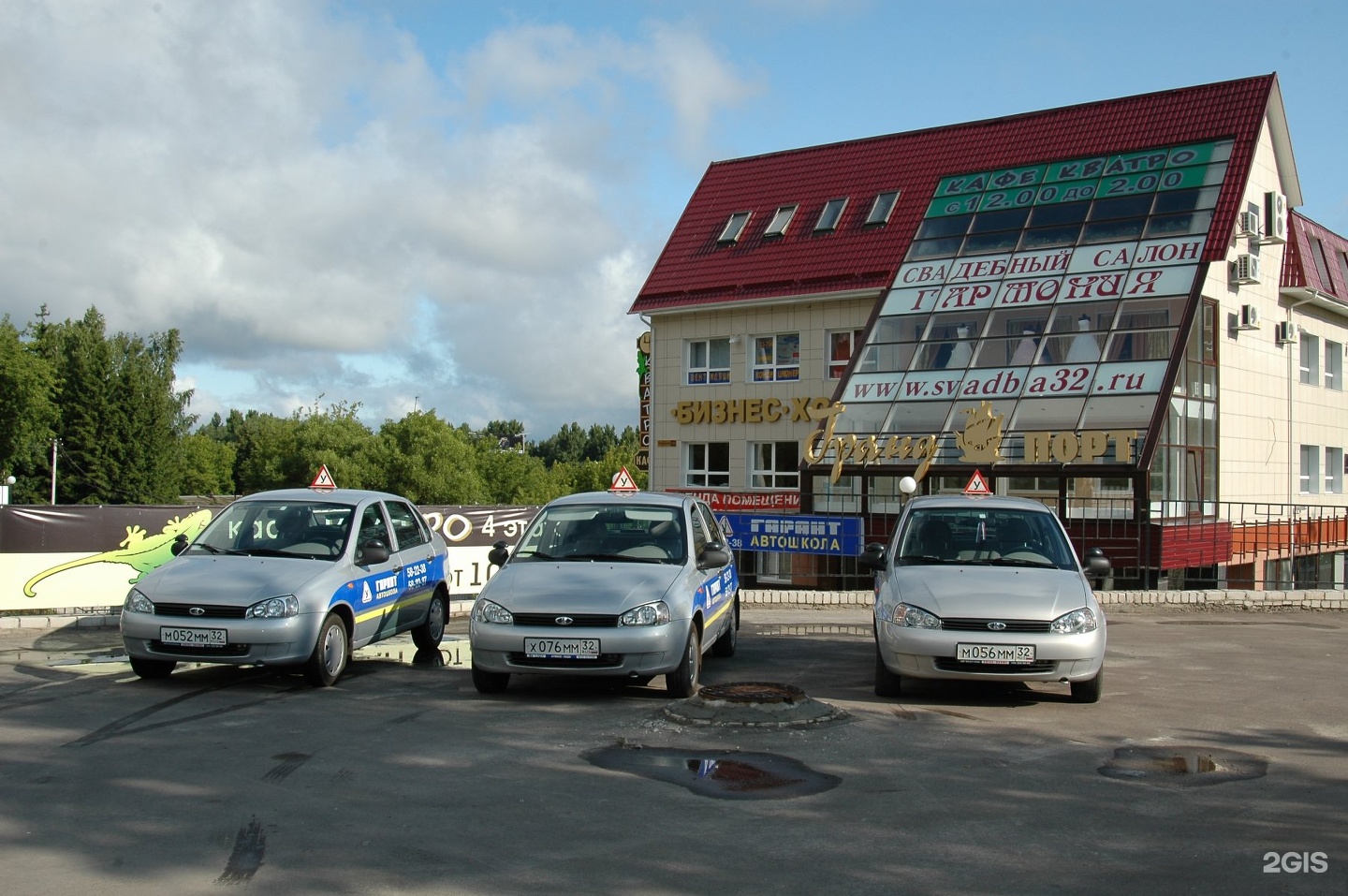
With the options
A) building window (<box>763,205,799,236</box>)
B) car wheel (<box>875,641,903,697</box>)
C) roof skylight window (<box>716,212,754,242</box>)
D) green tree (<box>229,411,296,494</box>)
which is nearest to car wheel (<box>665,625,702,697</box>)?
car wheel (<box>875,641,903,697</box>)

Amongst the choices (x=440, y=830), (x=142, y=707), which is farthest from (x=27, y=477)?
(x=440, y=830)

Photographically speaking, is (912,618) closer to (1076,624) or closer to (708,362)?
(1076,624)

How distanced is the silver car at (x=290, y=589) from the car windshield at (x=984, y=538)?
15.5ft

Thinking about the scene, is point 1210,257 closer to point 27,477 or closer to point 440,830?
point 440,830

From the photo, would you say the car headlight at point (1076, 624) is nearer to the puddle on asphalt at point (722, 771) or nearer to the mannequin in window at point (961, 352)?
the puddle on asphalt at point (722, 771)

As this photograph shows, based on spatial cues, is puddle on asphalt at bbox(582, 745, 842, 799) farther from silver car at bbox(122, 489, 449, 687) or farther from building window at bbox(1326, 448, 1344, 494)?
building window at bbox(1326, 448, 1344, 494)

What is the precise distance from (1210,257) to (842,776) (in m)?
21.4

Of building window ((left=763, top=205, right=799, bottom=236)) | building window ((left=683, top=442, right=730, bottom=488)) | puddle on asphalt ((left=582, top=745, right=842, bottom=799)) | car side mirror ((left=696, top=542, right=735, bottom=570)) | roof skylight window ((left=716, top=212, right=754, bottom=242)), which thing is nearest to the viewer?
puddle on asphalt ((left=582, top=745, right=842, bottom=799))

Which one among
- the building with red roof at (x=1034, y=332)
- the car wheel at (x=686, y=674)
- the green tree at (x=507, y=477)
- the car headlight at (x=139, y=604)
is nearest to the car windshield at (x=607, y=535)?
the car wheel at (x=686, y=674)

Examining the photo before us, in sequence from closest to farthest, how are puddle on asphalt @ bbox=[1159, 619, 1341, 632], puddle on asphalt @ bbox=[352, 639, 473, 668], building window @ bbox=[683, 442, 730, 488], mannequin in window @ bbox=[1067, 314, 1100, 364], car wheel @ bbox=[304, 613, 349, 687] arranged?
car wheel @ bbox=[304, 613, 349, 687], puddle on asphalt @ bbox=[352, 639, 473, 668], puddle on asphalt @ bbox=[1159, 619, 1341, 632], mannequin in window @ bbox=[1067, 314, 1100, 364], building window @ bbox=[683, 442, 730, 488]

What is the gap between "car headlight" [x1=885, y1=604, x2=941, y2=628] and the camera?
9234 millimetres

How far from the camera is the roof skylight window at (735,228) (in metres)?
35.5

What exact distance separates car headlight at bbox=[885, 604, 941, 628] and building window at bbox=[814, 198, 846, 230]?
25.4 m

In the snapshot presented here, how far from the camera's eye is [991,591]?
9438 millimetres
